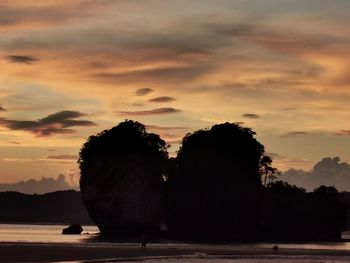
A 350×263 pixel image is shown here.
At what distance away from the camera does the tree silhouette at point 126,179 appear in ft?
496

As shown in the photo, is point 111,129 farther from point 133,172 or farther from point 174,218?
point 174,218

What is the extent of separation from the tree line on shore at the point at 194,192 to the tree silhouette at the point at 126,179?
0.20 m

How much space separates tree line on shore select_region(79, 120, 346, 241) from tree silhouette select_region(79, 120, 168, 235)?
20 centimetres

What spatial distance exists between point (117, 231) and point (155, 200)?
1001 centimetres

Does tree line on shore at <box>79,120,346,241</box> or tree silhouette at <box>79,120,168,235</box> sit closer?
tree line on shore at <box>79,120,346,241</box>

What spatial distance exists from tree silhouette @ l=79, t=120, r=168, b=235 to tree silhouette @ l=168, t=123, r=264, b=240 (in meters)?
3.71

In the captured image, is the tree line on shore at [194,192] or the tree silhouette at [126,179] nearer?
the tree line on shore at [194,192]

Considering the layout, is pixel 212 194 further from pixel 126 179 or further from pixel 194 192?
pixel 126 179

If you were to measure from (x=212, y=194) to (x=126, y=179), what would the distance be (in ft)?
59.9

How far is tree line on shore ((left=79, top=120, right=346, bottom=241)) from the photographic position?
145 m

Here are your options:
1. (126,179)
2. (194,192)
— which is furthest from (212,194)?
(126,179)

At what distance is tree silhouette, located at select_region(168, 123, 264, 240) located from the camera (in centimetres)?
14425

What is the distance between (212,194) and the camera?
477 feet

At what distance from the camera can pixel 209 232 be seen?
14475 cm
